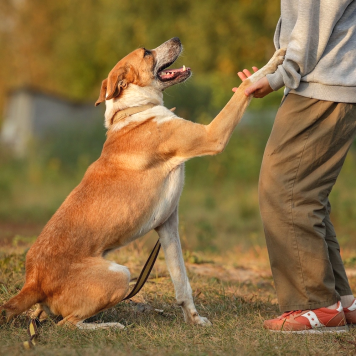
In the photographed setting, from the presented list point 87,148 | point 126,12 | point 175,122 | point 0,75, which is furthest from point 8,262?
point 0,75

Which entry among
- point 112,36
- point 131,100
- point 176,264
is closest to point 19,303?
point 176,264

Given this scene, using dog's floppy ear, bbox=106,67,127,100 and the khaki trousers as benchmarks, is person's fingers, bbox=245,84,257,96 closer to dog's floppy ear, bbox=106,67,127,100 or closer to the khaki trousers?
the khaki trousers

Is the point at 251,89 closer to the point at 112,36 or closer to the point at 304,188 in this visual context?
the point at 304,188

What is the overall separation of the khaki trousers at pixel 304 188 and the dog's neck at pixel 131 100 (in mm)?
1261

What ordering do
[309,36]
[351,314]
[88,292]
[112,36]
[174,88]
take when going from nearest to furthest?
1. [309,36]
2. [88,292]
3. [351,314]
4. [174,88]
5. [112,36]

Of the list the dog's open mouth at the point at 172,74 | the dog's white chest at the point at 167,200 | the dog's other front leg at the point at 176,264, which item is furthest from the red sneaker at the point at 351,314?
the dog's open mouth at the point at 172,74

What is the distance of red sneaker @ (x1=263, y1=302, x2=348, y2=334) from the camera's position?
12.6ft

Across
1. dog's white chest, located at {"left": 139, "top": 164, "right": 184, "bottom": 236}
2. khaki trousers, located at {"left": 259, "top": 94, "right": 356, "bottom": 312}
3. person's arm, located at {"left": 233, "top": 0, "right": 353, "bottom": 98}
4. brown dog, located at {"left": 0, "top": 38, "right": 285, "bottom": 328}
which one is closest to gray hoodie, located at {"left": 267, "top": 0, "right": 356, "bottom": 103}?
person's arm, located at {"left": 233, "top": 0, "right": 353, "bottom": 98}

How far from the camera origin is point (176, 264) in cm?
440

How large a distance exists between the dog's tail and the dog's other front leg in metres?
1.03

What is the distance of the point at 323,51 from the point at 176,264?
1.91 meters

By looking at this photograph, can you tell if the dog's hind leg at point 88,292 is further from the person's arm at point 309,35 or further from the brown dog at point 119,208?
the person's arm at point 309,35

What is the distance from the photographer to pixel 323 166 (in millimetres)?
3830

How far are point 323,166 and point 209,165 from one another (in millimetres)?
10643
